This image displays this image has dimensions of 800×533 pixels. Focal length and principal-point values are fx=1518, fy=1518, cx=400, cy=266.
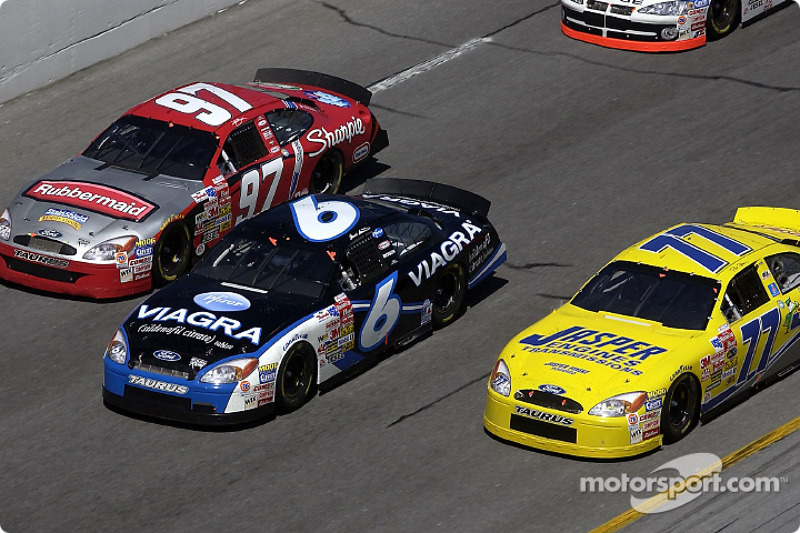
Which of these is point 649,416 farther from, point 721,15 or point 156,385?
point 721,15

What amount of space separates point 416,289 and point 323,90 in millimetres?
4615

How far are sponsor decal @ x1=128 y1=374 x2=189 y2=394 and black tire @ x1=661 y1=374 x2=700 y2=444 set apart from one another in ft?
12.4

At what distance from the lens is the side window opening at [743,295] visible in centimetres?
1226

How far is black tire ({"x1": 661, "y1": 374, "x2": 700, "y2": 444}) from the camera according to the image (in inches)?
457

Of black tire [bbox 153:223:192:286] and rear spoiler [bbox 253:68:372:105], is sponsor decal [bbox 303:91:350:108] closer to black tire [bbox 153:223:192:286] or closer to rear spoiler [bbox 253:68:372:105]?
rear spoiler [bbox 253:68:372:105]

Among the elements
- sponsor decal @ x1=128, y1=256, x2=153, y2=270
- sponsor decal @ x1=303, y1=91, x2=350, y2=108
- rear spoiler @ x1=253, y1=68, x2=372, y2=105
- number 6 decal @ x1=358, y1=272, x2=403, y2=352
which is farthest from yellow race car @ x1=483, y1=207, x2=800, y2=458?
rear spoiler @ x1=253, y1=68, x2=372, y2=105

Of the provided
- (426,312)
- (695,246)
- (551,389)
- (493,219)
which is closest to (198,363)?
(426,312)

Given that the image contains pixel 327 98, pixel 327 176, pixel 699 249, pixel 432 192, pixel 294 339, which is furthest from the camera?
pixel 327 98

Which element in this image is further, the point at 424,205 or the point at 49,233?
the point at 424,205

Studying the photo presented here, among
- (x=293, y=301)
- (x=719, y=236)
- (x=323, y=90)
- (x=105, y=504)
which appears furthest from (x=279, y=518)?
(x=323, y=90)

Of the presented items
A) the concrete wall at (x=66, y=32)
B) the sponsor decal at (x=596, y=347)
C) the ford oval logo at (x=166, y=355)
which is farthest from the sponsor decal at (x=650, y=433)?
the concrete wall at (x=66, y=32)

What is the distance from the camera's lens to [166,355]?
1210 centimetres

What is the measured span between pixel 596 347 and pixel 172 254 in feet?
15.9

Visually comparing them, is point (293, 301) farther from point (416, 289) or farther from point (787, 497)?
point (787, 497)
